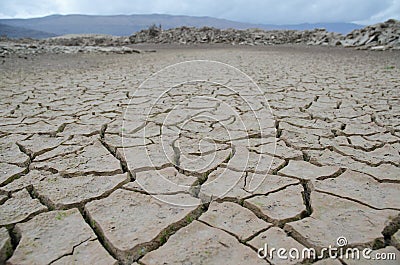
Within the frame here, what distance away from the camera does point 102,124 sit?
7.75 feet

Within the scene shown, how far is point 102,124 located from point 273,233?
1.69 metres

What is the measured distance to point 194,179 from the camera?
153cm

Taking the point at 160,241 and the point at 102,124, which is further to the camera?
the point at 102,124

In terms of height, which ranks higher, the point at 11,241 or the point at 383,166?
the point at 383,166

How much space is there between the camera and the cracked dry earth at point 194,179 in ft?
3.55

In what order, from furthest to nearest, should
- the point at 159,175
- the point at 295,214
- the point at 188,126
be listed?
the point at 188,126 → the point at 159,175 → the point at 295,214

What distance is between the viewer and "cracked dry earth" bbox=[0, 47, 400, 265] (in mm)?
1081

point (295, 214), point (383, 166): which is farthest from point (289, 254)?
point (383, 166)

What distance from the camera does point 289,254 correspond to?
1023 mm

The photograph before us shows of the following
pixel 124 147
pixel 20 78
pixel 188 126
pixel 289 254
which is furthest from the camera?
pixel 20 78

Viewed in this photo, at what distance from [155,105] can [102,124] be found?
29.5 inches

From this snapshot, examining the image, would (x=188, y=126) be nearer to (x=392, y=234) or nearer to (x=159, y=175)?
(x=159, y=175)

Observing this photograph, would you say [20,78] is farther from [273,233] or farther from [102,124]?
[273,233]

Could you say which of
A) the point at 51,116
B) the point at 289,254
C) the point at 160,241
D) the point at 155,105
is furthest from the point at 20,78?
the point at 289,254
